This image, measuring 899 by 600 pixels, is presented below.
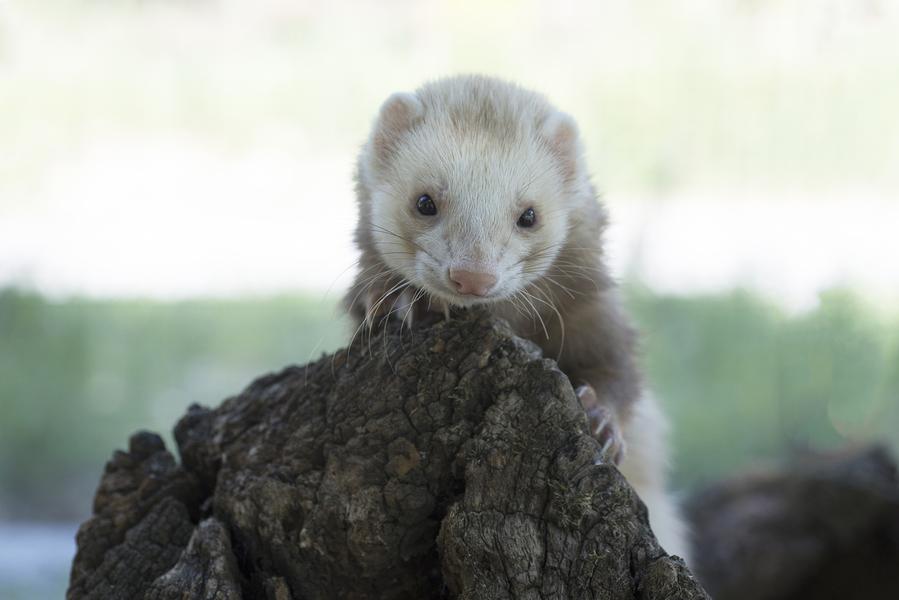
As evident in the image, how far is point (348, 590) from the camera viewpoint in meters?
1.70

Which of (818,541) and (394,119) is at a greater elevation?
(394,119)

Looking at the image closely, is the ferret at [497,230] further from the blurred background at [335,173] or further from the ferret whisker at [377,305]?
the blurred background at [335,173]

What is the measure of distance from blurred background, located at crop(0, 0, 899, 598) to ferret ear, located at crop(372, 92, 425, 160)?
203cm

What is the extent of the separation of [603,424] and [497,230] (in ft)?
1.72

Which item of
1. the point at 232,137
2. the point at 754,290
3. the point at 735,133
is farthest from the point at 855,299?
the point at 232,137

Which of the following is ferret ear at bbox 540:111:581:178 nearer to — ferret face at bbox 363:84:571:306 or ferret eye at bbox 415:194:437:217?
ferret face at bbox 363:84:571:306

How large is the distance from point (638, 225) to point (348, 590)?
12.1 ft

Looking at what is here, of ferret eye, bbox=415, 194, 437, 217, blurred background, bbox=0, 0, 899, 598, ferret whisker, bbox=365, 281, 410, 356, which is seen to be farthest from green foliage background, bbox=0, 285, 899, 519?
ferret eye, bbox=415, 194, 437, 217

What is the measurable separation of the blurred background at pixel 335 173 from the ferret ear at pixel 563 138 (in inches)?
86.3

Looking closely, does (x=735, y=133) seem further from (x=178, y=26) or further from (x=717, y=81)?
(x=178, y=26)

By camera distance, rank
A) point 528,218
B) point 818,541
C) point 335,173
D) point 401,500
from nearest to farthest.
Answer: point 401,500 < point 528,218 < point 818,541 < point 335,173

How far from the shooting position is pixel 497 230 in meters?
1.87

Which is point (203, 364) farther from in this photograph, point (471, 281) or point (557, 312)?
point (471, 281)

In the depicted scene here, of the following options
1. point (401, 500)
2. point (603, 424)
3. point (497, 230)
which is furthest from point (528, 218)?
point (401, 500)
